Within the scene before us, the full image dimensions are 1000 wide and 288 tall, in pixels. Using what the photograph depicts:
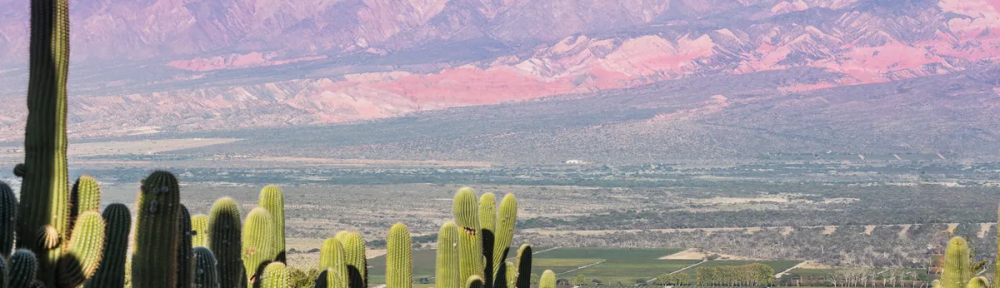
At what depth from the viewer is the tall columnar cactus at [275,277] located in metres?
11.6

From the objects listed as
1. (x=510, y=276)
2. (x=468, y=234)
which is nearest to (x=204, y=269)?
(x=468, y=234)

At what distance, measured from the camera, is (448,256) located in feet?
50.8

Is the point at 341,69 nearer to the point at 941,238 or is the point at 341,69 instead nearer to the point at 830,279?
the point at 941,238

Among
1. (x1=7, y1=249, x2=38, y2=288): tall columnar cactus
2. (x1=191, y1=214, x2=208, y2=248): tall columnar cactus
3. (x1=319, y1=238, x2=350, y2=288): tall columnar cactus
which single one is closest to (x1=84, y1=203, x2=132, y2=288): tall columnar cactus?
(x1=7, y1=249, x2=38, y2=288): tall columnar cactus

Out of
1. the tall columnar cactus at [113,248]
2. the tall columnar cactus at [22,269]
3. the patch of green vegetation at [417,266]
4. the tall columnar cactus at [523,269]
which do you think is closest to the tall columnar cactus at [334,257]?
the tall columnar cactus at [523,269]

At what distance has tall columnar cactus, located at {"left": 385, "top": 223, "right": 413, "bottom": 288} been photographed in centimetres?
1477

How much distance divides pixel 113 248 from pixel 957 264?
30.0ft

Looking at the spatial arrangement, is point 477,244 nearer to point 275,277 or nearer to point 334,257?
point 334,257

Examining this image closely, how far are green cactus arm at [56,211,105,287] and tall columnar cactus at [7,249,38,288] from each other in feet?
1.49

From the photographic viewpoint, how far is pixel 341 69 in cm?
19888

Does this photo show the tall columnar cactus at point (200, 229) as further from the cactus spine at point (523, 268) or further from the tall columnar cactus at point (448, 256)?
the cactus spine at point (523, 268)

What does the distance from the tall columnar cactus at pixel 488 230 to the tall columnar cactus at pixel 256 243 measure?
3.75 meters

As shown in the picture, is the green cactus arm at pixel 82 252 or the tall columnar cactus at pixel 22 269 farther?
the green cactus arm at pixel 82 252

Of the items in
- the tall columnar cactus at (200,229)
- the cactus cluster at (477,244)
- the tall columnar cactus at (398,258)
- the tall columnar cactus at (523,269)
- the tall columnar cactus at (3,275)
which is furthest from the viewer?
the tall columnar cactus at (523,269)
